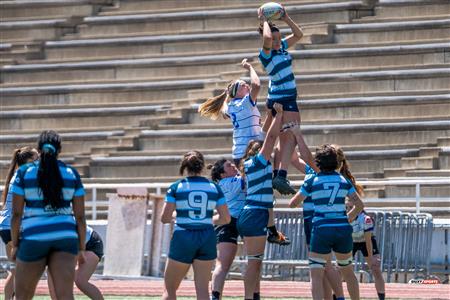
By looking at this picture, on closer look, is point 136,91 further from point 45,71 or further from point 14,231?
point 14,231

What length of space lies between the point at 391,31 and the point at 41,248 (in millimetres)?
18099

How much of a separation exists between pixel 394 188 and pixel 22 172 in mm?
13736

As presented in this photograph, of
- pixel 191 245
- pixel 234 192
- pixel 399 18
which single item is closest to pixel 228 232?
pixel 234 192

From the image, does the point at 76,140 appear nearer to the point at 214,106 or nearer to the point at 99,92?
the point at 99,92

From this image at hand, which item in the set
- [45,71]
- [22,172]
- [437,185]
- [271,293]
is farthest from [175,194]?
[45,71]

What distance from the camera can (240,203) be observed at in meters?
15.1

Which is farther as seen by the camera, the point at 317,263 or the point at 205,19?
the point at 205,19

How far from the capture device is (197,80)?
30125 millimetres

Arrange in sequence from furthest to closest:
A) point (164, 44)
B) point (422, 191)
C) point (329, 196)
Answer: point (164, 44) < point (422, 191) < point (329, 196)

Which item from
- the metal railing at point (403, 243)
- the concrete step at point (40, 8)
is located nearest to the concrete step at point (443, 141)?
the metal railing at point (403, 243)

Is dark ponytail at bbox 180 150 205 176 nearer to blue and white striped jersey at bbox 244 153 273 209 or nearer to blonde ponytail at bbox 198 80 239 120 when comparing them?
blue and white striped jersey at bbox 244 153 273 209

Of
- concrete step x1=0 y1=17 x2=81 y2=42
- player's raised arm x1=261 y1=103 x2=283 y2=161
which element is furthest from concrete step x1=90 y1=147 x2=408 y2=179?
player's raised arm x1=261 y1=103 x2=283 y2=161

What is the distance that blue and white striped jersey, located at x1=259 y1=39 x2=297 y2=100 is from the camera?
15078 mm

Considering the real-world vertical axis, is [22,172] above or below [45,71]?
below
